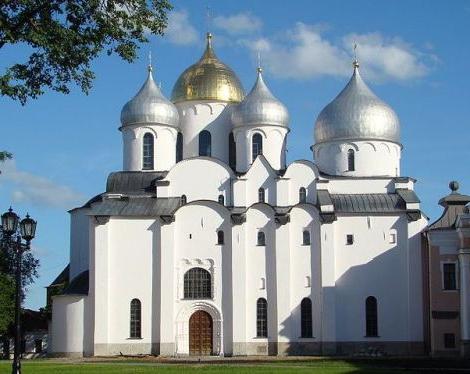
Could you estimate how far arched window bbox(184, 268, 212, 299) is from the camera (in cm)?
4728

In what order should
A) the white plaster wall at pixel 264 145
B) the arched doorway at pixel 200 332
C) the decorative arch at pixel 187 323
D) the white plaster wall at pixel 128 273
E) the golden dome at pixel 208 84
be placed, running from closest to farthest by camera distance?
1. the white plaster wall at pixel 128 273
2. the decorative arch at pixel 187 323
3. the arched doorway at pixel 200 332
4. the white plaster wall at pixel 264 145
5. the golden dome at pixel 208 84

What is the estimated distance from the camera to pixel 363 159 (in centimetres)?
4994

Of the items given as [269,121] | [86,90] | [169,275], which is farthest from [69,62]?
[269,121]

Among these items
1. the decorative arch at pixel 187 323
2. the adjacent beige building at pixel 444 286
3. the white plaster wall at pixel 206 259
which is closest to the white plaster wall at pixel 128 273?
the white plaster wall at pixel 206 259

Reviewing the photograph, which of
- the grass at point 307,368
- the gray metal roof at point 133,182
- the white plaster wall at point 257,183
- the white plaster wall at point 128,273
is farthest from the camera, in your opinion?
the gray metal roof at point 133,182

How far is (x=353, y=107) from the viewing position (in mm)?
50188

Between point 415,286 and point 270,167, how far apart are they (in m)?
9.72

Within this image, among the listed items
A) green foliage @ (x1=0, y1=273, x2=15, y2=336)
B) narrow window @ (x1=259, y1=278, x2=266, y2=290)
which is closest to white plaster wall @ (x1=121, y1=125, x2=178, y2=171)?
narrow window @ (x1=259, y1=278, x2=266, y2=290)

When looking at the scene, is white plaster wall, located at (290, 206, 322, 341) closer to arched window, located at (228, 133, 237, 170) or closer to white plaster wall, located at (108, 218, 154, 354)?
arched window, located at (228, 133, 237, 170)

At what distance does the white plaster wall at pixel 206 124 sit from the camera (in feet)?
173

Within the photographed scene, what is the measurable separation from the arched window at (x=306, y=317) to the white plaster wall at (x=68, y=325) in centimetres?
1113

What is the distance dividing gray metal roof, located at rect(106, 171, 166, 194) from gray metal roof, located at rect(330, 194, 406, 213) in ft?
31.6

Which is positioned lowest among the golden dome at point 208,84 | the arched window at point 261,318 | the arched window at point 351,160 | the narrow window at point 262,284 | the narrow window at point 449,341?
the narrow window at point 449,341

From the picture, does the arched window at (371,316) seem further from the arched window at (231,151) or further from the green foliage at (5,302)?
the green foliage at (5,302)
